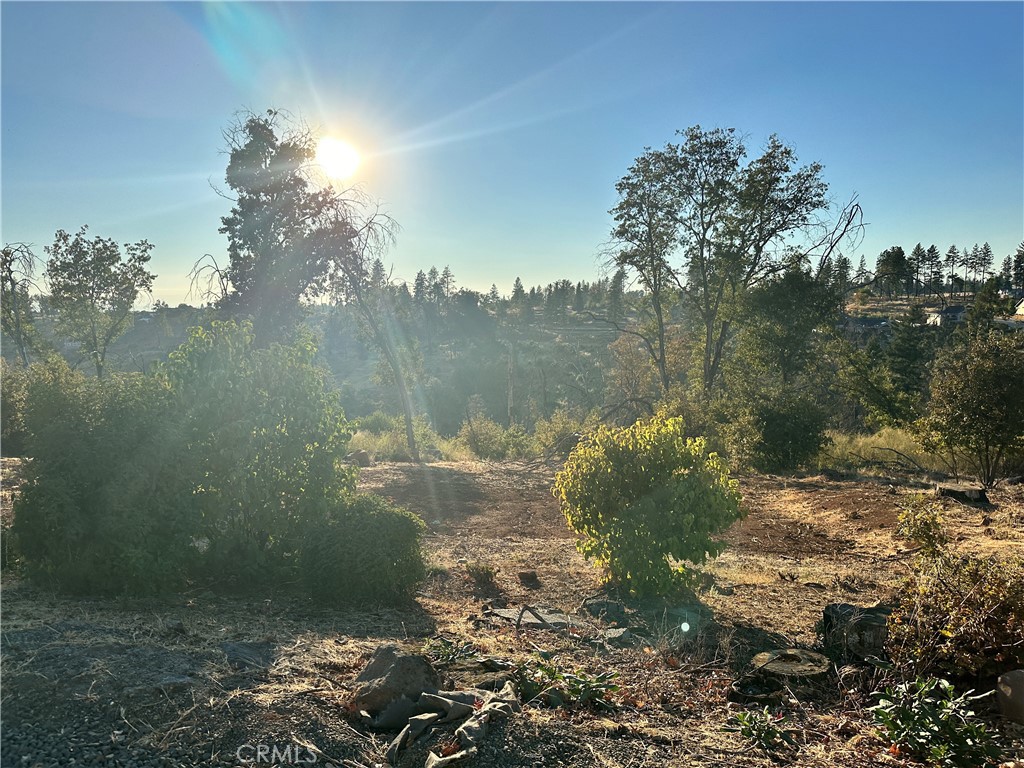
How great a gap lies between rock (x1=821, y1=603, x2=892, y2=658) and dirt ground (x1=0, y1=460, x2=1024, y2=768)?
0.43 metres

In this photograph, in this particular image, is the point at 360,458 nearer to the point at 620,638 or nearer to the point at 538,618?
the point at 538,618

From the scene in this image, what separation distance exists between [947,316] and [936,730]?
73.6m

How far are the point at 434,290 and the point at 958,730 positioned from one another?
90.4 metres

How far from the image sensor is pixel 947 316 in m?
63.2

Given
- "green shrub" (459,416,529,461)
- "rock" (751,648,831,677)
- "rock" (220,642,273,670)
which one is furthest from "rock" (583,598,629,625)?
"green shrub" (459,416,529,461)

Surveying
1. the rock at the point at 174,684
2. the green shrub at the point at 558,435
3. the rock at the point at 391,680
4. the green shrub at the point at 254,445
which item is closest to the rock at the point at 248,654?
the rock at the point at 174,684

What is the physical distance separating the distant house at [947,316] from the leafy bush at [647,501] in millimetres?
55376

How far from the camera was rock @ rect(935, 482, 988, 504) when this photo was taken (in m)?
10.2

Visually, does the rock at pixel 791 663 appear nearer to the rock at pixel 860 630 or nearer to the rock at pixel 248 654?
the rock at pixel 860 630

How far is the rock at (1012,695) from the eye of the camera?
11.7 ft

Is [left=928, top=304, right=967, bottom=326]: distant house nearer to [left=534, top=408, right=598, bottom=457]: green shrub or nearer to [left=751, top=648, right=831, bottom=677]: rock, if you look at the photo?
[left=534, top=408, right=598, bottom=457]: green shrub

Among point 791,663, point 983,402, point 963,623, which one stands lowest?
point 791,663

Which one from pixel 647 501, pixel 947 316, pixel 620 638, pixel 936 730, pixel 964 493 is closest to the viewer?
pixel 936 730

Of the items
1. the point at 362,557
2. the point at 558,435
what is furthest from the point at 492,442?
the point at 362,557
